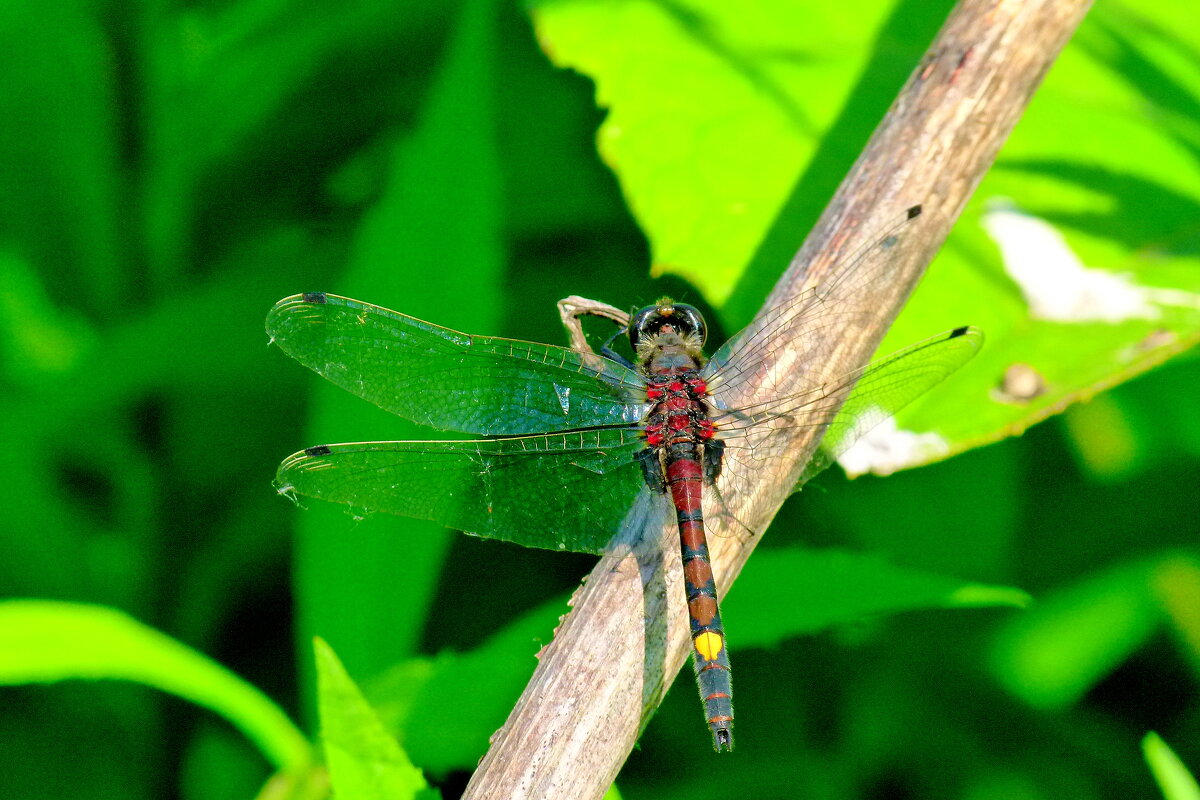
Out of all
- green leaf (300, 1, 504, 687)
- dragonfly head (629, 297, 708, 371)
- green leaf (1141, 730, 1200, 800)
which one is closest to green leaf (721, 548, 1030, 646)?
green leaf (1141, 730, 1200, 800)

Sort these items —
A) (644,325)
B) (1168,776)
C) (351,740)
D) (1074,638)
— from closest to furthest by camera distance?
1. (351,740)
2. (1168,776)
3. (644,325)
4. (1074,638)

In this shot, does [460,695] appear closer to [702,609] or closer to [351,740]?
[351,740]

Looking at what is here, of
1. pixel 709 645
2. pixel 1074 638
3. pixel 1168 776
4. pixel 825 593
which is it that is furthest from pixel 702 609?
pixel 1074 638

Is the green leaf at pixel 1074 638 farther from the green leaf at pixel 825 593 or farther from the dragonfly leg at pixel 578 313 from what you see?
the dragonfly leg at pixel 578 313

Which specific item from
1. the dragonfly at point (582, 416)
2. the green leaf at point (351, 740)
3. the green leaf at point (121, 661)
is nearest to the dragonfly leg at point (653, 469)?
the dragonfly at point (582, 416)

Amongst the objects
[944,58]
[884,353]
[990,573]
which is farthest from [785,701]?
[944,58]

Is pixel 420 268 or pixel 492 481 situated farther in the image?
pixel 420 268
